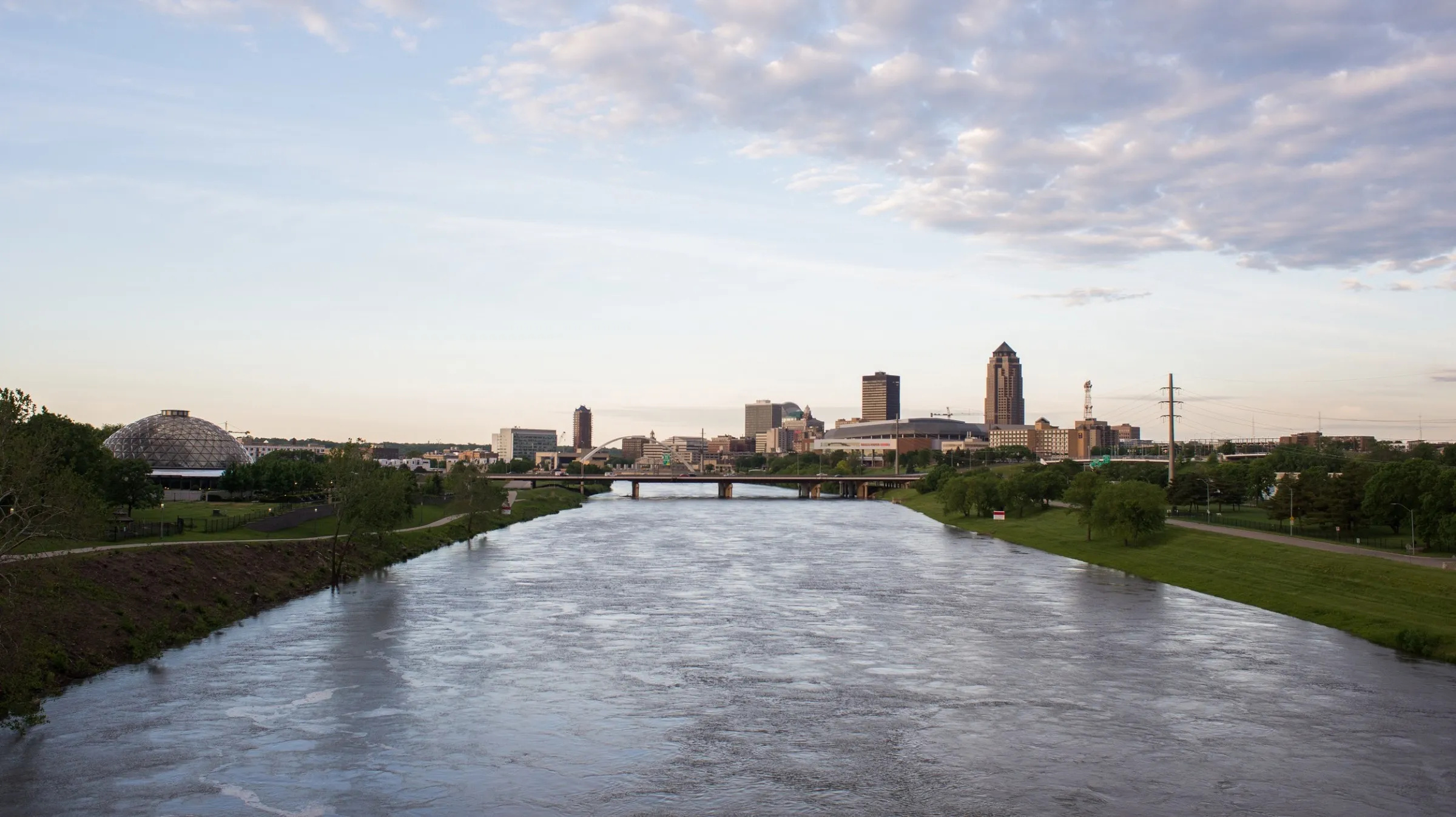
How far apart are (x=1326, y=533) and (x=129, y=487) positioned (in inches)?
2981

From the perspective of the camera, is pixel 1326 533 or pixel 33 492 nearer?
pixel 33 492

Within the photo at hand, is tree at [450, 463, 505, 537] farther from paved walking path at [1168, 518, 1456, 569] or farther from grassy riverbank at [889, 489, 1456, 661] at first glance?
paved walking path at [1168, 518, 1456, 569]

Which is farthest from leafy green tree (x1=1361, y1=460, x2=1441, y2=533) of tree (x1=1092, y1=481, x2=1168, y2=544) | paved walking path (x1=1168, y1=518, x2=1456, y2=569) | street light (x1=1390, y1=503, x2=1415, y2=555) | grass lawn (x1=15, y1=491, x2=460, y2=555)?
grass lawn (x1=15, y1=491, x2=460, y2=555)

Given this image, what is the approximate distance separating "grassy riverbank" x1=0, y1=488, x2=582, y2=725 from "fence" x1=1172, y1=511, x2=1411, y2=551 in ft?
190

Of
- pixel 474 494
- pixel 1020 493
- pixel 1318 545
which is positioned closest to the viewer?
pixel 1318 545

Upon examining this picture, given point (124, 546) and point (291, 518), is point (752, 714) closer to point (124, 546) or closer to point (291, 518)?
point (124, 546)

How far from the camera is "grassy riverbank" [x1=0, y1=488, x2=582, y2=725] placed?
3067 centimetres

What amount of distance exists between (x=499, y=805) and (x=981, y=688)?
50.9 ft

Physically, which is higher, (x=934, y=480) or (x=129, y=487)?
(x=129, y=487)

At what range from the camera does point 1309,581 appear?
52.0m

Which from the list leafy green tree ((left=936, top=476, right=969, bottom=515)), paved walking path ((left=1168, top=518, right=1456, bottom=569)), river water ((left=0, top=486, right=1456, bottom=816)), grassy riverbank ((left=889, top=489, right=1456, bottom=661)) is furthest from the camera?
leafy green tree ((left=936, top=476, right=969, bottom=515))

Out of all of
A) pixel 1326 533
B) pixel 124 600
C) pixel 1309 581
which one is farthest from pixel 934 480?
Answer: pixel 124 600

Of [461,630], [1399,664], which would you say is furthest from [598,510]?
[1399,664]

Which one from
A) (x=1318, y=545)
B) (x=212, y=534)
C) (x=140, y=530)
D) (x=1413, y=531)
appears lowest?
(x=1318, y=545)
